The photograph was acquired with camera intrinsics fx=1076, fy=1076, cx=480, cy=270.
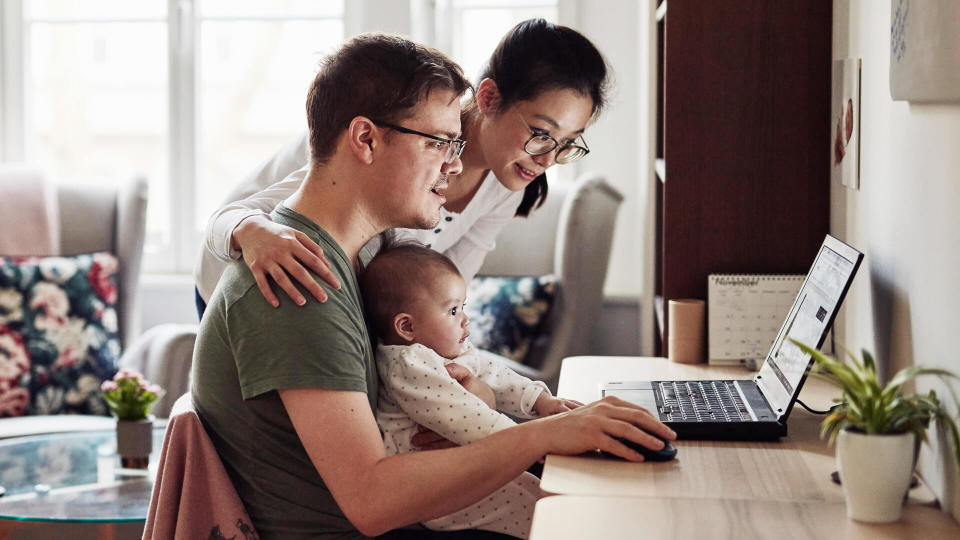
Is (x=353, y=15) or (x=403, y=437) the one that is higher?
(x=353, y=15)

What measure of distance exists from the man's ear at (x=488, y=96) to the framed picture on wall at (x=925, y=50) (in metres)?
0.76

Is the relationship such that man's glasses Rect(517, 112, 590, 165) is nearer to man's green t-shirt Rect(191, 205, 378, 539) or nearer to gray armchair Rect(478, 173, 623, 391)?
man's green t-shirt Rect(191, 205, 378, 539)

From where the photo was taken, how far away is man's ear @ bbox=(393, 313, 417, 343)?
1602mm

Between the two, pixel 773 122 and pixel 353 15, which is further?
pixel 353 15

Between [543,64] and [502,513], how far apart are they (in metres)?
0.82

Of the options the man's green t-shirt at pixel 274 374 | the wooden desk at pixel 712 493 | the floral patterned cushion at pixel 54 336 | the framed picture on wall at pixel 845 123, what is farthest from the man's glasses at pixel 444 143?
the floral patterned cushion at pixel 54 336

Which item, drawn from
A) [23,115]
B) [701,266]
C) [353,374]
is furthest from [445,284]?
[23,115]

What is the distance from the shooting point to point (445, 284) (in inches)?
64.4

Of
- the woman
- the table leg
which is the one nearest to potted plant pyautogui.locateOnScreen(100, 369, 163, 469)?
the table leg

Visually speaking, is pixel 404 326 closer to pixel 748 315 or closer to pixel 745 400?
pixel 745 400

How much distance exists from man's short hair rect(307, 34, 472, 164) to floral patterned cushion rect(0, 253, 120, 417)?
7.05 feet

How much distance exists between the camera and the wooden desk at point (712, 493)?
1.14m

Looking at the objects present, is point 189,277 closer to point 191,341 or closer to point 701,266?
point 191,341

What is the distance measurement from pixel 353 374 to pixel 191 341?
197 centimetres
